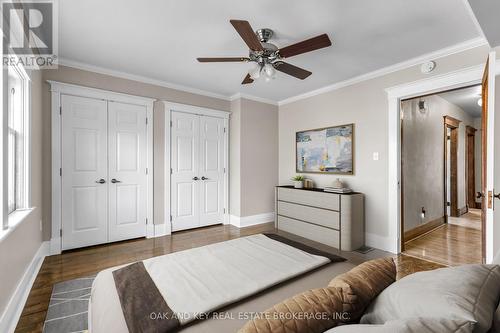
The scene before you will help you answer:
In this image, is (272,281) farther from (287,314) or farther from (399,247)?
(399,247)

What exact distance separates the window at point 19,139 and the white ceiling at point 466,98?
19.0 feet

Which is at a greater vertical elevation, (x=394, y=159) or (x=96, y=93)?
(x=96, y=93)

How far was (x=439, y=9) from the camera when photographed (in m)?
2.15

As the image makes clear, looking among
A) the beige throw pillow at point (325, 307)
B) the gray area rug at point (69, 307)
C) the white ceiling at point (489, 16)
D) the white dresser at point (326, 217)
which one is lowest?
the gray area rug at point (69, 307)

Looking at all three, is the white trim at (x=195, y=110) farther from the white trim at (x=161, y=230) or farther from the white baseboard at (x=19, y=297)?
the white baseboard at (x=19, y=297)

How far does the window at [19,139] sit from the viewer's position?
2268 mm

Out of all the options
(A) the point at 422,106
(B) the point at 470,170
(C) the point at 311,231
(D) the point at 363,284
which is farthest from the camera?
(B) the point at 470,170

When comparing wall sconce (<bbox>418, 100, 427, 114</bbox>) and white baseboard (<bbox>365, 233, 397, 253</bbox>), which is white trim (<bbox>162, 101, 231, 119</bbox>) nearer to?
white baseboard (<bbox>365, 233, 397, 253</bbox>)

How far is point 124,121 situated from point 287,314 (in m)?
3.72

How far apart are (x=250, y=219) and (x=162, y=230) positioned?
1.60 m

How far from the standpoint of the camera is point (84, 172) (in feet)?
11.2

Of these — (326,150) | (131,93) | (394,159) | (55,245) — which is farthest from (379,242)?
(55,245)

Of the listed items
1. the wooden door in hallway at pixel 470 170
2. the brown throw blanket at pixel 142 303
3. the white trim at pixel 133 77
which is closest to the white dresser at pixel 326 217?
the white trim at pixel 133 77

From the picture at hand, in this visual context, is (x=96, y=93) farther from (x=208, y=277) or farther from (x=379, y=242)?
(x=379, y=242)
